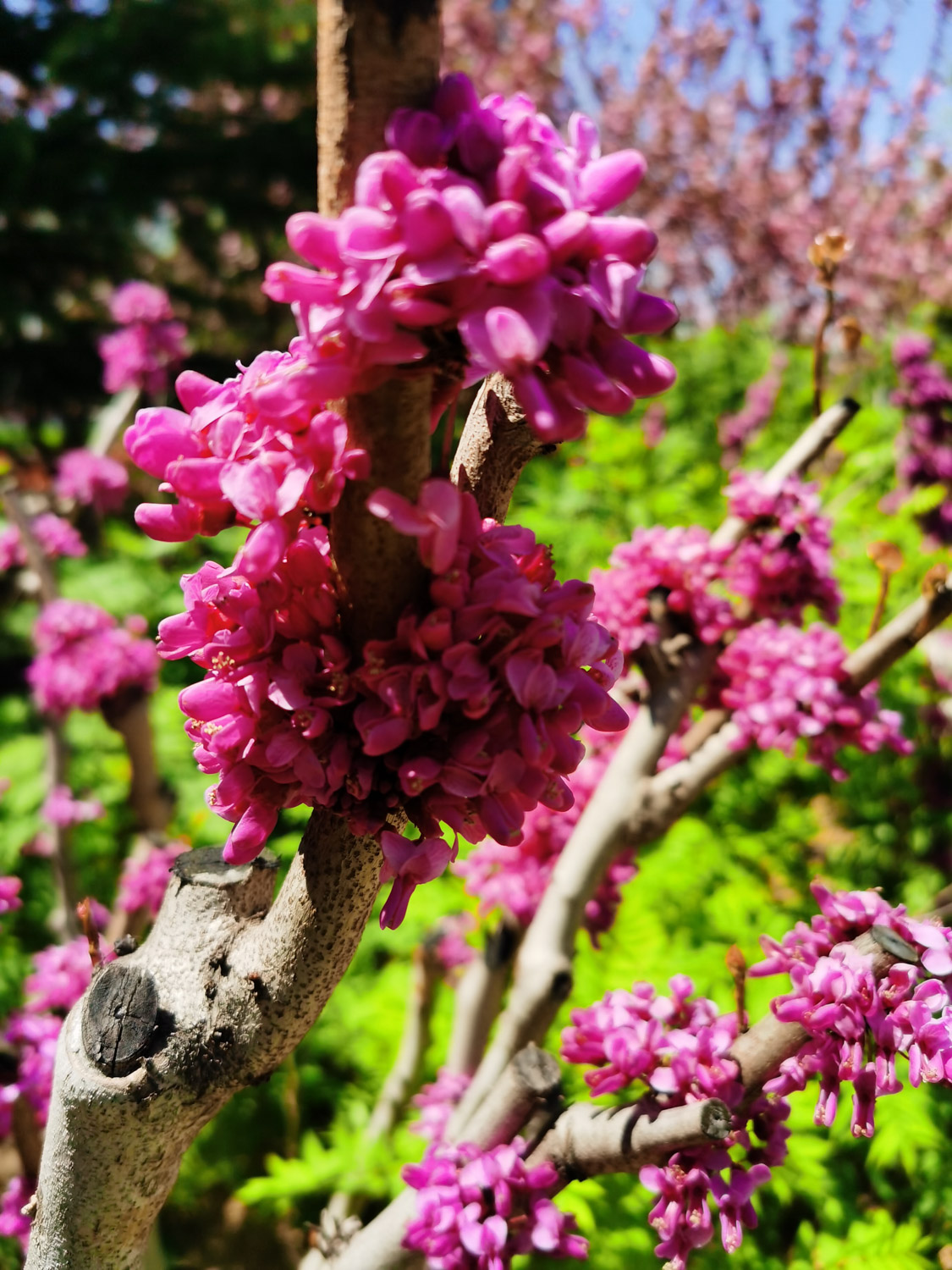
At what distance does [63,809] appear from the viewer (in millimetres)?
3348

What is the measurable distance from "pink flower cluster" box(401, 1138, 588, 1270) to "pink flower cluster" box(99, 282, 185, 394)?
410 centimetres

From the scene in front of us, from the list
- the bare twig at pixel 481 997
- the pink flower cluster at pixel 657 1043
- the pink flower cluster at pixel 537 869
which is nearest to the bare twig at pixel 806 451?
the pink flower cluster at pixel 537 869

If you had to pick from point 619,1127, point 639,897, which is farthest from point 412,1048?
point 619,1127

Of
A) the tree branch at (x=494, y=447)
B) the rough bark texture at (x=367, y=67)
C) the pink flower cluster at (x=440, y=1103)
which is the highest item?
the rough bark texture at (x=367, y=67)

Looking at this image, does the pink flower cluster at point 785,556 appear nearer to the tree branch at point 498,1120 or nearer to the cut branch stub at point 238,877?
the tree branch at point 498,1120

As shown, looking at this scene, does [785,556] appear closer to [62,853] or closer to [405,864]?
[405,864]

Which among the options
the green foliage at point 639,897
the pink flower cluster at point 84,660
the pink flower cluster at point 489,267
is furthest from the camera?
the pink flower cluster at point 84,660

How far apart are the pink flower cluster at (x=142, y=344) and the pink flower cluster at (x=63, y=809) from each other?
2180 mm

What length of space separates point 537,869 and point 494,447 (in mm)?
1808

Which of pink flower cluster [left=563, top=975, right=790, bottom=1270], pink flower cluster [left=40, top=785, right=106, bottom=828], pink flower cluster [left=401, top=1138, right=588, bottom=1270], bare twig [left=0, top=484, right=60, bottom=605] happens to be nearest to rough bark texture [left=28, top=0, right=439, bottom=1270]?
pink flower cluster [left=401, top=1138, right=588, bottom=1270]

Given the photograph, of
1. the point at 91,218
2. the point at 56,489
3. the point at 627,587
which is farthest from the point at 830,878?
the point at 91,218

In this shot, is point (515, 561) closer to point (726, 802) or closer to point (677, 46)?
point (726, 802)

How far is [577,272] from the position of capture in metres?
Result: 0.77

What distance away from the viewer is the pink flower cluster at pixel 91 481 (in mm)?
4590
